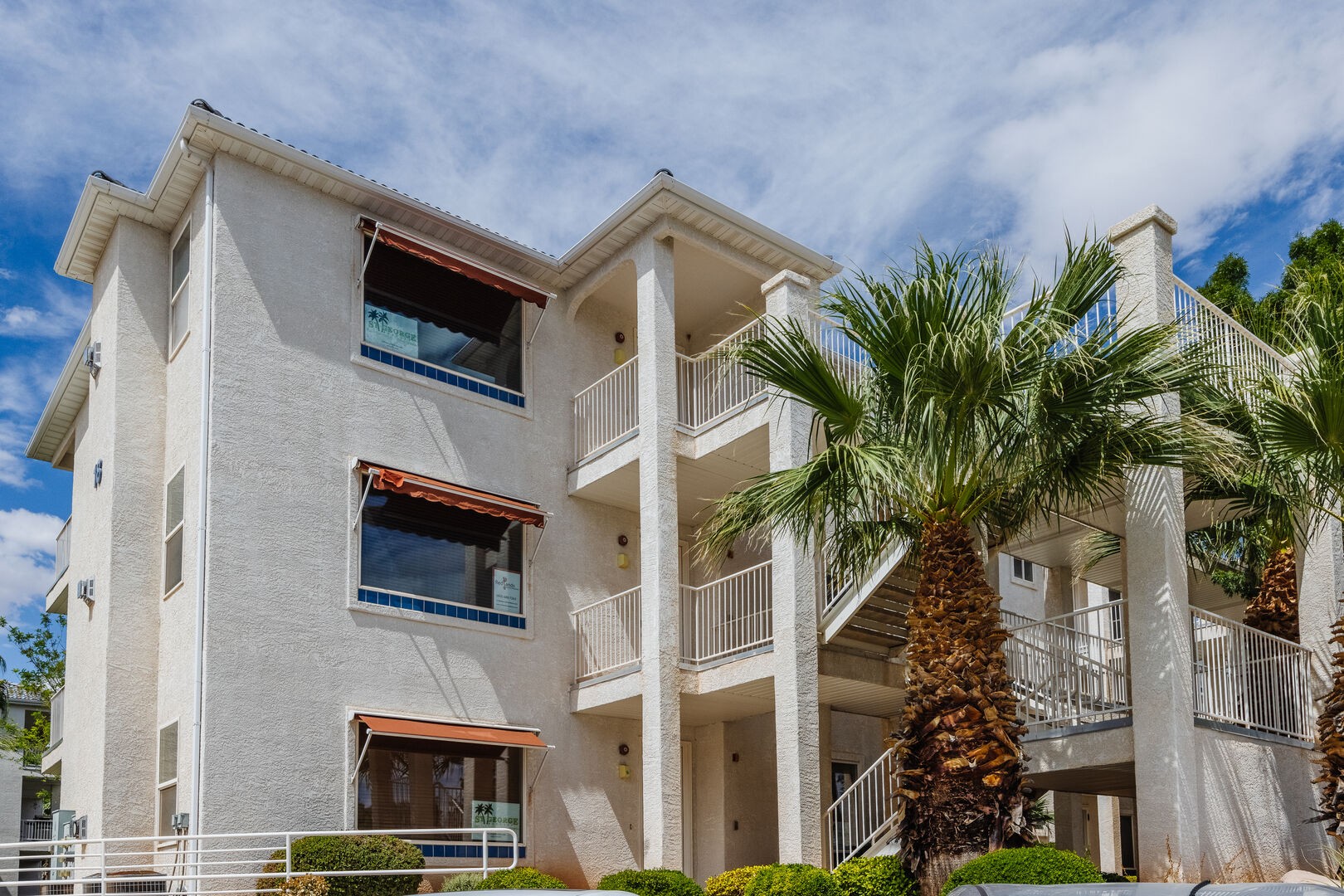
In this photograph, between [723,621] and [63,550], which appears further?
A: [63,550]

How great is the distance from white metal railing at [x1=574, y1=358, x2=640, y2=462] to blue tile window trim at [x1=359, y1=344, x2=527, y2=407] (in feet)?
3.46

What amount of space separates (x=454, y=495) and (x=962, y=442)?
23.3ft

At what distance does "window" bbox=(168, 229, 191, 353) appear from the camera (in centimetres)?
1662

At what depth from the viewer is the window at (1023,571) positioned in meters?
26.8

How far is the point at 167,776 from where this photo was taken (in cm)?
1491

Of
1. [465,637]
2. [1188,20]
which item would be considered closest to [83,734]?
[465,637]

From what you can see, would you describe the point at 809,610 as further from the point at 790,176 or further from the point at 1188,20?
the point at 1188,20

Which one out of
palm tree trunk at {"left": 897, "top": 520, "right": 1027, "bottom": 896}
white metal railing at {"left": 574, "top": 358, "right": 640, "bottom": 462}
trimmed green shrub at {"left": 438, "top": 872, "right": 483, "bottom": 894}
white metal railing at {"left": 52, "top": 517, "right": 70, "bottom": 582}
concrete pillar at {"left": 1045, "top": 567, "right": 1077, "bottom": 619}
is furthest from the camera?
white metal railing at {"left": 52, "top": 517, "right": 70, "bottom": 582}

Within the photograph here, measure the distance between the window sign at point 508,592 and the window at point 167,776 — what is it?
432cm

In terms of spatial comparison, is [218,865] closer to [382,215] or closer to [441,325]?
[441,325]

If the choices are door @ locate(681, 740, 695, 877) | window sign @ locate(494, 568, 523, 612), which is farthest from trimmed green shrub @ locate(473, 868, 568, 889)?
door @ locate(681, 740, 695, 877)

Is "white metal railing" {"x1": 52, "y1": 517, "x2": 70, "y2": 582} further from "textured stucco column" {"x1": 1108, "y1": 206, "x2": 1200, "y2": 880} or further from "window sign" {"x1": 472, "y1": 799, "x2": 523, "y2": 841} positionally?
"textured stucco column" {"x1": 1108, "y1": 206, "x2": 1200, "y2": 880}

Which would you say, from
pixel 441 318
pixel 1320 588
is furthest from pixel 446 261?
pixel 1320 588

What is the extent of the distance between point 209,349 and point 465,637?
15.9ft
